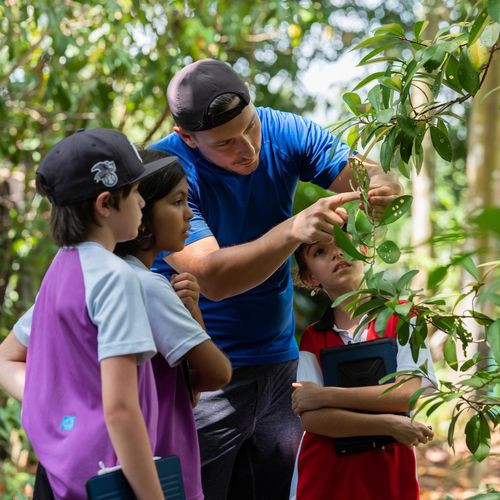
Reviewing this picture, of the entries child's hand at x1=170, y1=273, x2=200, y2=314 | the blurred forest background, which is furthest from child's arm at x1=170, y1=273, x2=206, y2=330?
the blurred forest background

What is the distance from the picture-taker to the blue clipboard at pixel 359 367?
2.14 meters

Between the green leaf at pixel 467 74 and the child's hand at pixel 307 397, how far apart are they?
954 mm

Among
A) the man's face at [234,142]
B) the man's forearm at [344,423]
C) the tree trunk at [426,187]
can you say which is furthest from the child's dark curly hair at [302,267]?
the tree trunk at [426,187]

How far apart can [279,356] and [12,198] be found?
2696mm

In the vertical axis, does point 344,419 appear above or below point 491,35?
below

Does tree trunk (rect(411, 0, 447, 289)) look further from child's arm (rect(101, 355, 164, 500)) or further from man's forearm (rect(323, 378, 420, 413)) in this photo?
child's arm (rect(101, 355, 164, 500))

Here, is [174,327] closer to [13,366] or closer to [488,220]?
[13,366]

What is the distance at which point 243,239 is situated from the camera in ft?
7.91

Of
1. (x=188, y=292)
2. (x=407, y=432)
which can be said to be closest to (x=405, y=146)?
(x=188, y=292)

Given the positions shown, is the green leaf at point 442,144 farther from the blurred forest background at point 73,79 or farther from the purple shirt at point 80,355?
the blurred forest background at point 73,79

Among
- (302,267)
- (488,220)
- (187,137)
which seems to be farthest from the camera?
(302,267)

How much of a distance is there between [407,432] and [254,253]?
0.54 m

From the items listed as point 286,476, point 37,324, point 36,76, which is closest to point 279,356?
point 286,476

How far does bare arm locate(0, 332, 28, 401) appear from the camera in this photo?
1798mm
